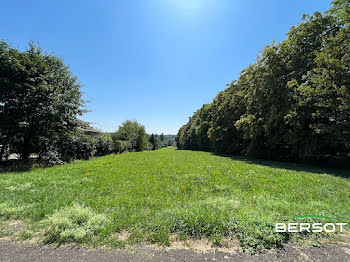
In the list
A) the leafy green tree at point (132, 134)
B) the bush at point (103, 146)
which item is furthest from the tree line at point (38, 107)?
the leafy green tree at point (132, 134)

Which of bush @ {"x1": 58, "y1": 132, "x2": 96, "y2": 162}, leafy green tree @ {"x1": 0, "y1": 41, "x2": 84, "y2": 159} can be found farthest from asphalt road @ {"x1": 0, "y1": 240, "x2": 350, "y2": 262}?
bush @ {"x1": 58, "y1": 132, "x2": 96, "y2": 162}

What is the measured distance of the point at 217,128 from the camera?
926 inches

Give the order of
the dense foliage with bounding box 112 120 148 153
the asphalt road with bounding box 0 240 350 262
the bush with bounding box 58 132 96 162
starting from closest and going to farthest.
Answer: the asphalt road with bounding box 0 240 350 262
the bush with bounding box 58 132 96 162
the dense foliage with bounding box 112 120 148 153

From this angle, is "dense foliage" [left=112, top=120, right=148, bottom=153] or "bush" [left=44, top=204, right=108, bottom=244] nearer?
"bush" [left=44, top=204, right=108, bottom=244]

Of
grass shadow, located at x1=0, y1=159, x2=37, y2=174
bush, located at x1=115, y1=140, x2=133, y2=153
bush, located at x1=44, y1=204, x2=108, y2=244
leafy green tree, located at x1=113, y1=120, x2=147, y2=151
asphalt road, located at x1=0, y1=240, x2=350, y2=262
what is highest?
leafy green tree, located at x1=113, y1=120, x2=147, y2=151

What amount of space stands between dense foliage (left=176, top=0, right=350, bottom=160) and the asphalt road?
11102mm

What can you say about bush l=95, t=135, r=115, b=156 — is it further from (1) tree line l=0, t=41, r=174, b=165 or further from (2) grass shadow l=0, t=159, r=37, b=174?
(2) grass shadow l=0, t=159, r=37, b=174

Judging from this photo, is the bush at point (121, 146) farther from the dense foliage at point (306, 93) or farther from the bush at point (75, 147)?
the dense foliage at point (306, 93)

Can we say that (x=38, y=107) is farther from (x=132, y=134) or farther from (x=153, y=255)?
(x=132, y=134)

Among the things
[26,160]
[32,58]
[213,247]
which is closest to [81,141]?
[26,160]

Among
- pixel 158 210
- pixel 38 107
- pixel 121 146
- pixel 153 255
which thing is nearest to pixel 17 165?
pixel 38 107

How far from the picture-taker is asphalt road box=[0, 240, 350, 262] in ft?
6.94

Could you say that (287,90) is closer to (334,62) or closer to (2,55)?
(334,62)

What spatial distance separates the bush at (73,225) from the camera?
249cm
